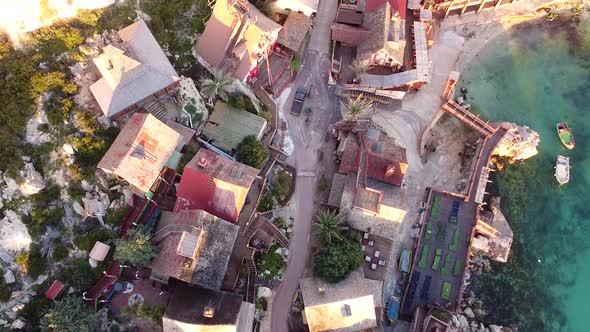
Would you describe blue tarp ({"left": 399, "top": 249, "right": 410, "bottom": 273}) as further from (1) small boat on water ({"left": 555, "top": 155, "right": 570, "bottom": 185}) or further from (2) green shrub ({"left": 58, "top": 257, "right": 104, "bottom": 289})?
(2) green shrub ({"left": 58, "top": 257, "right": 104, "bottom": 289})

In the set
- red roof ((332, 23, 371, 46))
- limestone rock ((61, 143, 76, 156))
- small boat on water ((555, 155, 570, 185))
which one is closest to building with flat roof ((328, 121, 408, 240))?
red roof ((332, 23, 371, 46))

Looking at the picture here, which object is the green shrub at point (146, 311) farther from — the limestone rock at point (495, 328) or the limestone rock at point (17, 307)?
the limestone rock at point (495, 328)

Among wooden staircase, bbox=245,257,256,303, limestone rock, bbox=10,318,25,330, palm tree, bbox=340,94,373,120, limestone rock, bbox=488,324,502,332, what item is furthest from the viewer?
palm tree, bbox=340,94,373,120

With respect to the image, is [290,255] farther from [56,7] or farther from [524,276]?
[56,7]

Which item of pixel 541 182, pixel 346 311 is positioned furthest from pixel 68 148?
pixel 541 182

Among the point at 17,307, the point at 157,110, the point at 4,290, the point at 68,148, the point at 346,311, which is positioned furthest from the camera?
the point at 157,110

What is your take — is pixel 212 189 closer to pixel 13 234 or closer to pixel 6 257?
pixel 13 234

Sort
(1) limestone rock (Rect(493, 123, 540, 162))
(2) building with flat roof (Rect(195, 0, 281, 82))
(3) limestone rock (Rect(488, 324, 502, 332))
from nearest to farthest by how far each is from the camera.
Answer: (2) building with flat roof (Rect(195, 0, 281, 82)) < (3) limestone rock (Rect(488, 324, 502, 332)) < (1) limestone rock (Rect(493, 123, 540, 162))
